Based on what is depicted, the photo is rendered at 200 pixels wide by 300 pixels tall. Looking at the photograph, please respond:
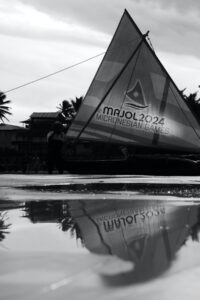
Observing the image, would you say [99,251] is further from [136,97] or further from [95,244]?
[136,97]

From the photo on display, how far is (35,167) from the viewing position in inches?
1265

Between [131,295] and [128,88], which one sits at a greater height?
[128,88]

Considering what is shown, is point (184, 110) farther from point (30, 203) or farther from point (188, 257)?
point (188, 257)

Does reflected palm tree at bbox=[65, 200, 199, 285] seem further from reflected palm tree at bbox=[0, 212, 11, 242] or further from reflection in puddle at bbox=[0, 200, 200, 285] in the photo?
Result: reflected palm tree at bbox=[0, 212, 11, 242]

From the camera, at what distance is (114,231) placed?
4.17m

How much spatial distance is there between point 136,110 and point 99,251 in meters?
20.6

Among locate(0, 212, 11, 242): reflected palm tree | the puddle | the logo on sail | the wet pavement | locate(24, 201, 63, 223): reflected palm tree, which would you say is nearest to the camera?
the wet pavement

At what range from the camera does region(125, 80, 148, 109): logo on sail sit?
23.9m

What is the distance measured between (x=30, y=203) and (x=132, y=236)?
Result: 2806 millimetres

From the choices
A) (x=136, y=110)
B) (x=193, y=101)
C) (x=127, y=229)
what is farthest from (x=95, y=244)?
(x=193, y=101)

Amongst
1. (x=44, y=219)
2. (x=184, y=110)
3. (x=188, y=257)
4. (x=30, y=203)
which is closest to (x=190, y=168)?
(x=184, y=110)

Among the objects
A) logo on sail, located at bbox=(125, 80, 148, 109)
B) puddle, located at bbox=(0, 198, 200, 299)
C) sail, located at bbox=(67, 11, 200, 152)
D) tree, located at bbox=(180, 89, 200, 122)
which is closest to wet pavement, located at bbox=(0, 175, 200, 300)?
puddle, located at bbox=(0, 198, 200, 299)

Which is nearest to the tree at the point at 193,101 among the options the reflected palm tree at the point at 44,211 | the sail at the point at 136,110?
the sail at the point at 136,110

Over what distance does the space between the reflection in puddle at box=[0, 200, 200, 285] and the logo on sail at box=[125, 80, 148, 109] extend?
17.5 meters
